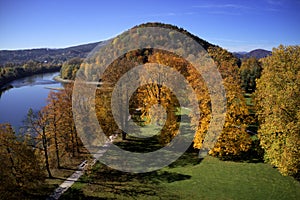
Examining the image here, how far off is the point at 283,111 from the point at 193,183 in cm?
737

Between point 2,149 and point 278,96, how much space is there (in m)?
17.0

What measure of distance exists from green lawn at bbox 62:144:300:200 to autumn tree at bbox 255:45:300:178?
1091 mm

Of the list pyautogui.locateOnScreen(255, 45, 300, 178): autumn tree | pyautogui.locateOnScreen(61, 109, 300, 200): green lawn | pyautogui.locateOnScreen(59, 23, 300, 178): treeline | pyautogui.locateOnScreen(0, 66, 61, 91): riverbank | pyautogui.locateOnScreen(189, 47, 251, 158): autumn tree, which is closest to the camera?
pyautogui.locateOnScreen(61, 109, 300, 200): green lawn

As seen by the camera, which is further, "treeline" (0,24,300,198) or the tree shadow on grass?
"treeline" (0,24,300,198)

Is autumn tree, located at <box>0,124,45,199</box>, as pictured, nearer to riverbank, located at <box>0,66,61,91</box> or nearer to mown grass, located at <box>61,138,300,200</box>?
mown grass, located at <box>61,138,300,200</box>

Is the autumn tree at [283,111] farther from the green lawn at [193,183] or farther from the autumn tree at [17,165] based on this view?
the autumn tree at [17,165]

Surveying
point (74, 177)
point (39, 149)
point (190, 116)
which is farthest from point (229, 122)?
point (39, 149)

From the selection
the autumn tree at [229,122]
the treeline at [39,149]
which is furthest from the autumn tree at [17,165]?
A: the autumn tree at [229,122]

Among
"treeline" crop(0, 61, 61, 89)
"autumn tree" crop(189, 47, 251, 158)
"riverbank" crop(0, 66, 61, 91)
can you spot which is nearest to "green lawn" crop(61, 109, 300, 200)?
"autumn tree" crop(189, 47, 251, 158)

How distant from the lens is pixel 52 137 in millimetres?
18828

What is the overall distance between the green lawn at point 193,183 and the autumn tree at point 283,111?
109 cm

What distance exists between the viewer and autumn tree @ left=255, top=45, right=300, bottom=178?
1532 cm

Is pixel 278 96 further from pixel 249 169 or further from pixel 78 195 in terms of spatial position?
pixel 78 195

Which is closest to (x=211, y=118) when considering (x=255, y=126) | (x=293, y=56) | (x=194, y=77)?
(x=194, y=77)
